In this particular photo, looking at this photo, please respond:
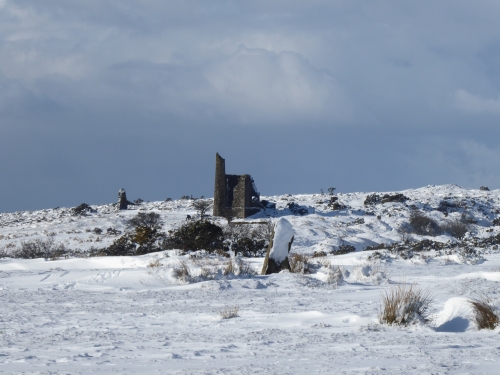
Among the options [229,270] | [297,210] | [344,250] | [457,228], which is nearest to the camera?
[229,270]

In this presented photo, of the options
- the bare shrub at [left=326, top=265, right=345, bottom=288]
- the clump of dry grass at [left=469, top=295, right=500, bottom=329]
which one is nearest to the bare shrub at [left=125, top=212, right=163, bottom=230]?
the bare shrub at [left=326, top=265, right=345, bottom=288]

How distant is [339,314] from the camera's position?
7.22 metres

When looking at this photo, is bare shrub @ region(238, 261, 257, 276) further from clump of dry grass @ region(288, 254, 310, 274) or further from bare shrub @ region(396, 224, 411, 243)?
bare shrub @ region(396, 224, 411, 243)

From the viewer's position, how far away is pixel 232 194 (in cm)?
3678

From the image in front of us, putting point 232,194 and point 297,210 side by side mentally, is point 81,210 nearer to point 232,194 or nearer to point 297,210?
point 232,194

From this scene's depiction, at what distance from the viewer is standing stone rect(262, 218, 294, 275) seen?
43.2 ft

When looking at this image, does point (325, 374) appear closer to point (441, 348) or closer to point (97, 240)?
point (441, 348)

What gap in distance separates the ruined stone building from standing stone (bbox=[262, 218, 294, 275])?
2232cm

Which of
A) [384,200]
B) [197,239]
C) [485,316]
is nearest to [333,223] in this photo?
[384,200]

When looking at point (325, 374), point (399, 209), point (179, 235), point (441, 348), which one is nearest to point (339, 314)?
point (441, 348)

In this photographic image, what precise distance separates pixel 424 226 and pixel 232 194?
11917 millimetres

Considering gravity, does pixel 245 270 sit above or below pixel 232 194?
below

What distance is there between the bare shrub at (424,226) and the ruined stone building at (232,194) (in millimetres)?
9883

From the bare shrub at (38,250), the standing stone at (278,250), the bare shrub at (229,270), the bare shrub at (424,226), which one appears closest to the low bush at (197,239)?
the bare shrub at (38,250)
